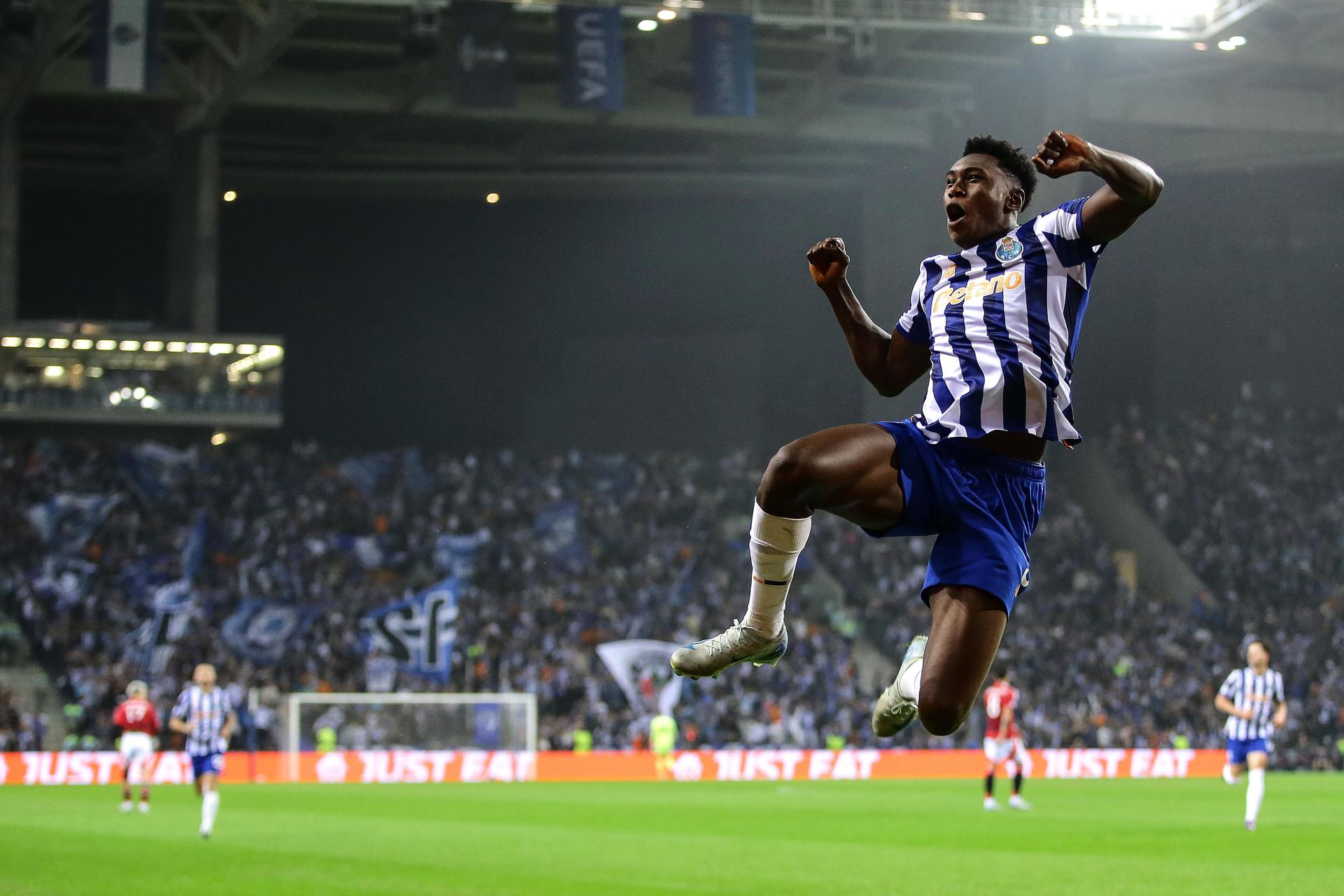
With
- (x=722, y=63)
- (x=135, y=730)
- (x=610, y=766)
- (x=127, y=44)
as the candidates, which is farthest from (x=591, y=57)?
(x=135, y=730)

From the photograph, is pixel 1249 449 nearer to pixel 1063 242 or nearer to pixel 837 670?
pixel 837 670

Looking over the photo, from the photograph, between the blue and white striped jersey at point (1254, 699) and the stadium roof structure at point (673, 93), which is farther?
the stadium roof structure at point (673, 93)

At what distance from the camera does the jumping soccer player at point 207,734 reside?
18750 millimetres

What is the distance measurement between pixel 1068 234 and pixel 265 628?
1295 inches

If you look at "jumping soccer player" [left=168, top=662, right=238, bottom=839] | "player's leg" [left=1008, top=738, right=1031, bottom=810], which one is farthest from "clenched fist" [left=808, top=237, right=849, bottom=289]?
"player's leg" [left=1008, top=738, right=1031, bottom=810]

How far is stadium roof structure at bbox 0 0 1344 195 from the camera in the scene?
3609cm

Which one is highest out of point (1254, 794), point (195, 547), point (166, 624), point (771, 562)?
point (771, 562)

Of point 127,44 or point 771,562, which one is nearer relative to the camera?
point 771,562

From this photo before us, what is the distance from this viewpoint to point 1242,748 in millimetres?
18656

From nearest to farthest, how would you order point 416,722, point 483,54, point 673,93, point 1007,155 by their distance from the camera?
1. point 1007,155
2. point 416,722
3. point 483,54
4. point 673,93

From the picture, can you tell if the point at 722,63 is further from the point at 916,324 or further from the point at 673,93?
the point at 916,324

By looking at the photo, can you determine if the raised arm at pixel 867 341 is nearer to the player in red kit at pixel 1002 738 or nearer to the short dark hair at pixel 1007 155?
the short dark hair at pixel 1007 155

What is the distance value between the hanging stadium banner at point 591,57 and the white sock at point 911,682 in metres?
29.3

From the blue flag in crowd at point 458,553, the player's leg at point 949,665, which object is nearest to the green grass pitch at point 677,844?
the player's leg at point 949,665
